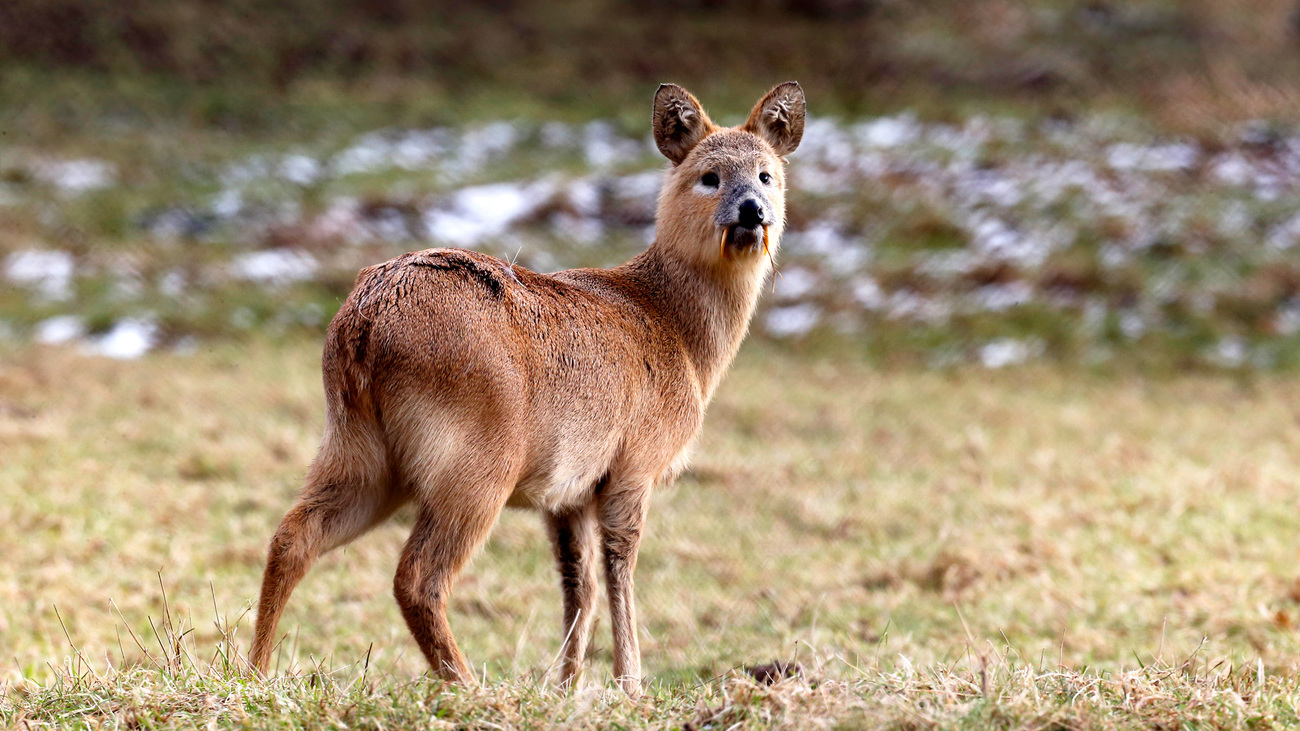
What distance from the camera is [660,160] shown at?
1894cm

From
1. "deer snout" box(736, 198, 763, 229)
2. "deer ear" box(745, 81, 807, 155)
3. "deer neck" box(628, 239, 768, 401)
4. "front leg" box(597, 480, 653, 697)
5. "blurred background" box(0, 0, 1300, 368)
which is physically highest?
"deer ear" box(745, 81, 807, 155)

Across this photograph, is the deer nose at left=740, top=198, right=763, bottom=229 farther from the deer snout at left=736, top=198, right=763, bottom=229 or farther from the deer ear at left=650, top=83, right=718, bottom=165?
the deer ear at left=650, top=83, right=718, bottom=165

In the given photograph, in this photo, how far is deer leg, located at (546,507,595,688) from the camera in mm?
4859

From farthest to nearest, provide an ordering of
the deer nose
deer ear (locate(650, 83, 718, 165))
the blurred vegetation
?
the blurred vegetation → deer ear (locate(650, 83, 718, 165)) → the deer nose

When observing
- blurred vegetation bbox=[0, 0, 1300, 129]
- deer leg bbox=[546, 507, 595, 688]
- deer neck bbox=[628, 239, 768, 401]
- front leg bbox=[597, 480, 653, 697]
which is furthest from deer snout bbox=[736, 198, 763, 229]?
blurred vegetation bbox=[0, 0, 1300, 129]

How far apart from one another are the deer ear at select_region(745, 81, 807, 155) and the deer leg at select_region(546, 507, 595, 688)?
6.77ft

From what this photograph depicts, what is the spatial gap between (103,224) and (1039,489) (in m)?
12.6

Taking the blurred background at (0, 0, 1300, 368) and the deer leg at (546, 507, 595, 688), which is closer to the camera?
the deer leg at (546, 507, 595, 688)

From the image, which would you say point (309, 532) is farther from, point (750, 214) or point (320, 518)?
point (750, 214)

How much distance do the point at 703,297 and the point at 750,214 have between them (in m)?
0.53

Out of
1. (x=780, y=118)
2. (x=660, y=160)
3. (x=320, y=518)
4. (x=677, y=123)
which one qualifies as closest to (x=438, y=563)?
(x=320, y=518)

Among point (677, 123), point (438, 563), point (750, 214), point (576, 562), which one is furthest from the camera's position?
point (677, 123)

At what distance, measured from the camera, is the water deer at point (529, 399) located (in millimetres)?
4012

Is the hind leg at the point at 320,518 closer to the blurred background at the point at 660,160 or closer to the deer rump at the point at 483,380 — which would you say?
the deer rump at the point at 483,380
